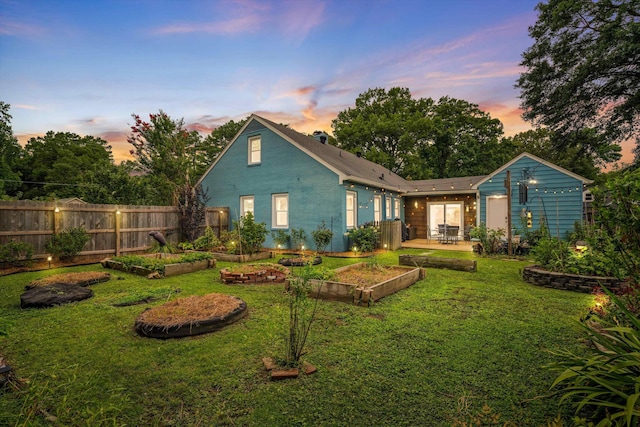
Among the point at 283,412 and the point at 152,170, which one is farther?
the point at 152,170

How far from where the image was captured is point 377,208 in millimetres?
14914

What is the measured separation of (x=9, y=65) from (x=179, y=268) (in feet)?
31.1

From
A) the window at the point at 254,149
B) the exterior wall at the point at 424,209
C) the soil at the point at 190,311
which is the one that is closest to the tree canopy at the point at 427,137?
the exterior wall at the point at 424,209

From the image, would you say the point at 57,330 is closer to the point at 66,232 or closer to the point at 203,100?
the point at 66,232

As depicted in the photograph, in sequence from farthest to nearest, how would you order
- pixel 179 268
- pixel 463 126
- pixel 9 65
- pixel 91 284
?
pixel 463 126, pixel 9 65, pixel 179 268, pixel 91 284

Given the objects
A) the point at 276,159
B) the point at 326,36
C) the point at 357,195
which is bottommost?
the point at 357,195

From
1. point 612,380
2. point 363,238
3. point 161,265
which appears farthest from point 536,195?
point 161,265

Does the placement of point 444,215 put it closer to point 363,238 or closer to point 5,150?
point 363,238

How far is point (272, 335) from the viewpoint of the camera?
11.9ft

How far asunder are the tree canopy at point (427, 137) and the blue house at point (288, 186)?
17322 mm

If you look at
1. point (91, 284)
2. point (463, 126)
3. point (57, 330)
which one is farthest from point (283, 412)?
point (463, 126)

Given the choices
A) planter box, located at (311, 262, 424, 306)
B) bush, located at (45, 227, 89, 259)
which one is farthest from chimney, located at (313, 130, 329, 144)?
planter box, located at (311, 262, 424, 306)

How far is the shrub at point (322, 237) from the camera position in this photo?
11247 millimetres

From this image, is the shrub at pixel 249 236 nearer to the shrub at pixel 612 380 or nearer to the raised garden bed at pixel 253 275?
the raised garden bed at pixel 253 275
